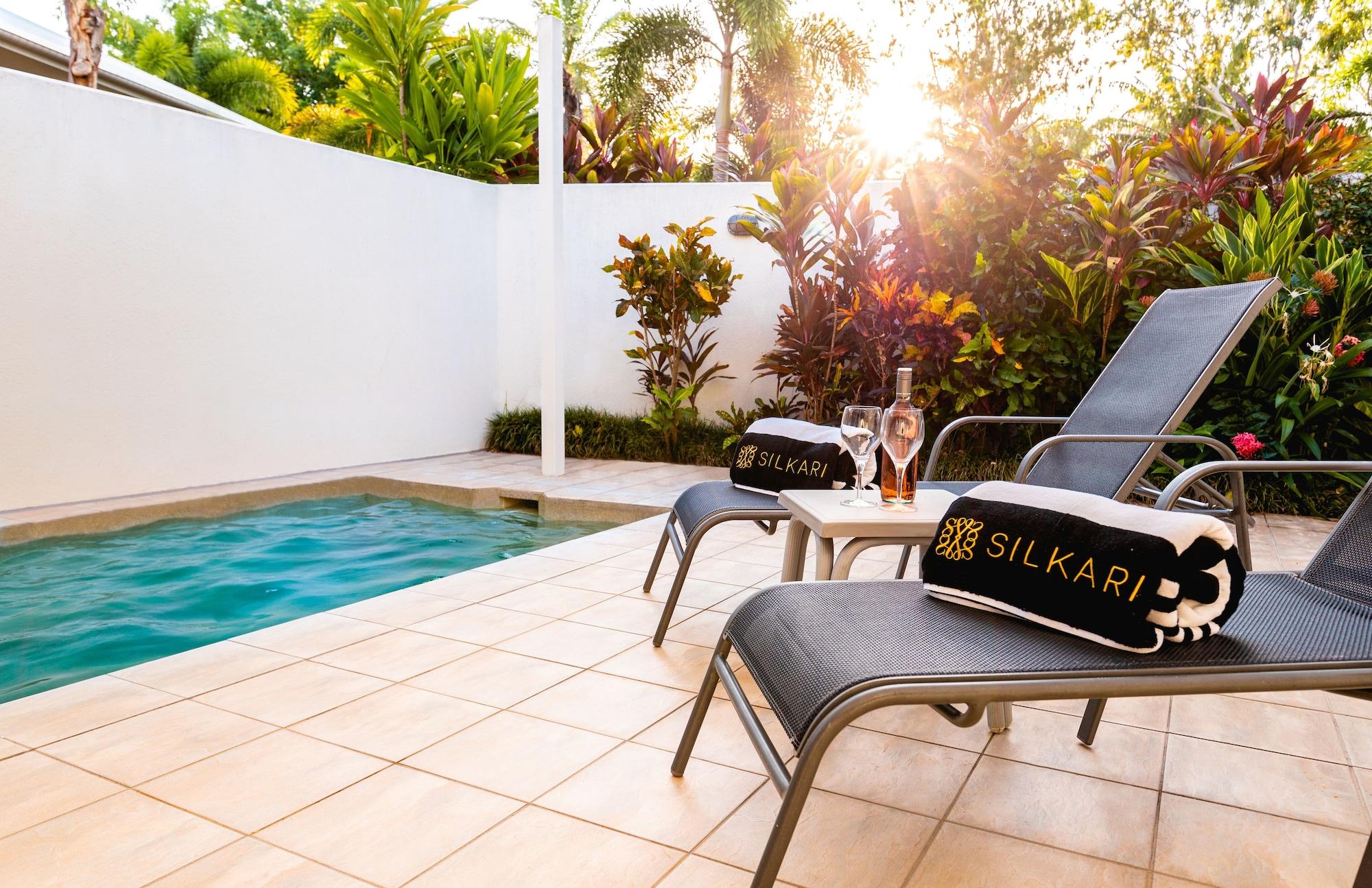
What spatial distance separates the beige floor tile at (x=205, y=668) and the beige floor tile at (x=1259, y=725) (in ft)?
8.04

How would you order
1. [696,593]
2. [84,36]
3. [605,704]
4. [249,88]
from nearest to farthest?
[605,704]
[696,593]
[84,36]
[249,88]

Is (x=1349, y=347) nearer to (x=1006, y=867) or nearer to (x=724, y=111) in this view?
(x=1006, y=867)

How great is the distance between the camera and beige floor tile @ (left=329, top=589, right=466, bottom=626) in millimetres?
2953

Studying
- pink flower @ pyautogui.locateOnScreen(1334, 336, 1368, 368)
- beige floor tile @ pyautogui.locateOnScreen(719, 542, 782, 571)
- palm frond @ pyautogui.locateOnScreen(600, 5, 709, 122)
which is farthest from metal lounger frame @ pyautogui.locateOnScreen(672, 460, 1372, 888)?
palm frond @ pyautogui.locateOnScreen(600, 5, 709, 122)

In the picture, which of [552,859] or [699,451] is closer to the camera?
[552,859]

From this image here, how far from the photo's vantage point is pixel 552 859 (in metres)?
1.57

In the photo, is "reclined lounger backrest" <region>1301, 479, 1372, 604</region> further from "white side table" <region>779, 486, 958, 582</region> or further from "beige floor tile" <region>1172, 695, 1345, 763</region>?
"white side table" <region>779, 486, 958, 582</region>

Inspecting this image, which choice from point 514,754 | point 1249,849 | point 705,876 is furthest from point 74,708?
point 1249,849

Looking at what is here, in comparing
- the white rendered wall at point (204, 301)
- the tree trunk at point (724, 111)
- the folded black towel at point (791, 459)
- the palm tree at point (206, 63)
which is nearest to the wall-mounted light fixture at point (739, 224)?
the white rendered wall at point (204, 301)

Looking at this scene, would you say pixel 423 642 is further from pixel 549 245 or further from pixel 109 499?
pixel 549 245

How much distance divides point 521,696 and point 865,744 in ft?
2.89

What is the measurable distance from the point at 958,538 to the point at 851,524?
34 centimetres

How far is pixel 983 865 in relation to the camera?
1.57 m

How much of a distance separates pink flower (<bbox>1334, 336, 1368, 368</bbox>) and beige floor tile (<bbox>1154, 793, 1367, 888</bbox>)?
157 inches
